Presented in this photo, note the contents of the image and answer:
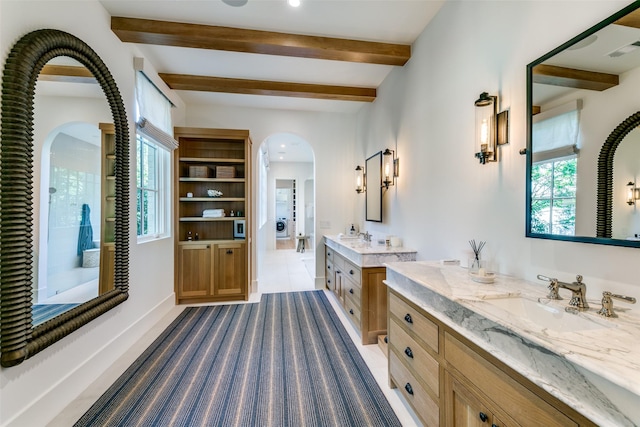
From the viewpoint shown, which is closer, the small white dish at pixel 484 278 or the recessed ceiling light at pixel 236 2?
the small white dish at pixel 484 278

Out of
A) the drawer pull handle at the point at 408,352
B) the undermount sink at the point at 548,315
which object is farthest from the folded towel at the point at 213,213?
the undermount sink at the point at 548,315

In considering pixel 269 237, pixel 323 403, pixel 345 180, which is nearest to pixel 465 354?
pixel 323 403

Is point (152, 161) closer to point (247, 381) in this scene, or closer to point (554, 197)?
point (247, 381)

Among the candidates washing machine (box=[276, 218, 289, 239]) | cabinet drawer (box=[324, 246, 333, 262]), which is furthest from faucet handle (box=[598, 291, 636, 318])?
washing machine (box=[276, 218, 289, 239])

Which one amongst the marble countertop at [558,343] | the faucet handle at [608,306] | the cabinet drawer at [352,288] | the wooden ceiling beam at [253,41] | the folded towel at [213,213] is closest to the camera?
the marble countertop at [558,343]

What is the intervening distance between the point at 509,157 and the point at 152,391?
2985mm

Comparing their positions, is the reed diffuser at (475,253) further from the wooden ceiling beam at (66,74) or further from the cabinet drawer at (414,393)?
the wooden ceiling beam at (66,74)

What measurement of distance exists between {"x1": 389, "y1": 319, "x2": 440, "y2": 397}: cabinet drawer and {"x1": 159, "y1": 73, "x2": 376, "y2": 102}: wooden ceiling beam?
10.4ft

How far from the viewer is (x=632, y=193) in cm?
107

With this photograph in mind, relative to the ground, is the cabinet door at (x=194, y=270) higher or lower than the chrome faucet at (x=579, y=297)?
lower

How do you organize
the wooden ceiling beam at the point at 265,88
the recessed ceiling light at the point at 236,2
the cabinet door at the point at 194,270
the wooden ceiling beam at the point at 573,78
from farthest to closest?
the cabinet door at the point at 194,270 < the wooden ceiling beam at the point at 265,88 < the recessed ceiling light at the point at 236,2 < the wooden ceiling beam at the point at 573,78

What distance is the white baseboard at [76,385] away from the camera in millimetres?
1604

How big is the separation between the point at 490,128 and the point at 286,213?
9.49 metres

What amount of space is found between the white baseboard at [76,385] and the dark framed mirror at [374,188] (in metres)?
3.13
